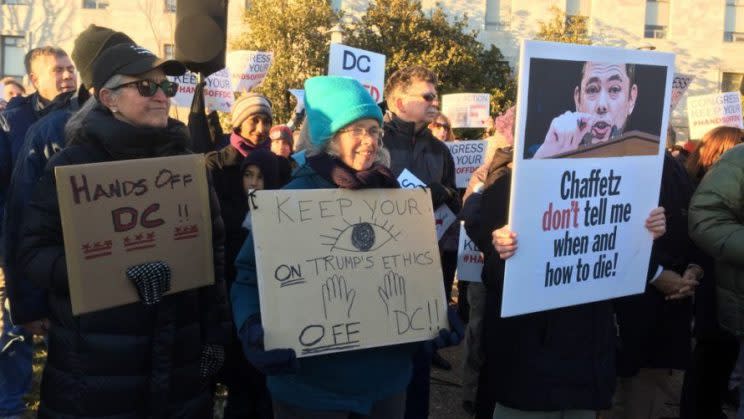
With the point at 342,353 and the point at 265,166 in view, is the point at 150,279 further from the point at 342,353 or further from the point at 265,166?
the point at 265,166

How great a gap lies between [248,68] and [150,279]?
8.56 meters

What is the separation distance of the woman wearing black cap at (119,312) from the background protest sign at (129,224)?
0.24ft

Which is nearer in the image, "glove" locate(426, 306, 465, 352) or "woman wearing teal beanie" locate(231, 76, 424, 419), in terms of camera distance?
"woman wearing teal beanie" locate(231, 76, 424, 419)

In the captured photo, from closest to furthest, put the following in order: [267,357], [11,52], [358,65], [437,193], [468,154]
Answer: [267,357], [437,193], [358,65], [468,154], [11,52]

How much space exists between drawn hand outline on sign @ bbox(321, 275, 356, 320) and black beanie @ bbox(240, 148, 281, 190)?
68.7 inches

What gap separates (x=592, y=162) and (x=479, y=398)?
1.08 m

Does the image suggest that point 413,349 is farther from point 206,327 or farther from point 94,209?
point 94,209

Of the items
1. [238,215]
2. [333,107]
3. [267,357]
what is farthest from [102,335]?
[238,215]

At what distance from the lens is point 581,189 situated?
8.38ft

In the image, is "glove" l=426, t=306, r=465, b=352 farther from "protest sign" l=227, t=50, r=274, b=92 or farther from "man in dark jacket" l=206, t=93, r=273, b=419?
"protest sign" l=227, t=50, r=274, b=92

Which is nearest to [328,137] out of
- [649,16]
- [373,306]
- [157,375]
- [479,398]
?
[373,306]

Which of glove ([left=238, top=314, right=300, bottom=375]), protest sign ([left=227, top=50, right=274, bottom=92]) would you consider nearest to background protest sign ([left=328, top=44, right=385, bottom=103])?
protest sign ([left=227, top=50, right=274, bottom=92])

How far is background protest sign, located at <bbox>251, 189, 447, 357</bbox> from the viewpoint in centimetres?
231

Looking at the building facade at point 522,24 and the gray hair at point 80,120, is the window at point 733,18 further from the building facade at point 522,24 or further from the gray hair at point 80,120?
the gray hair at point 80,120
